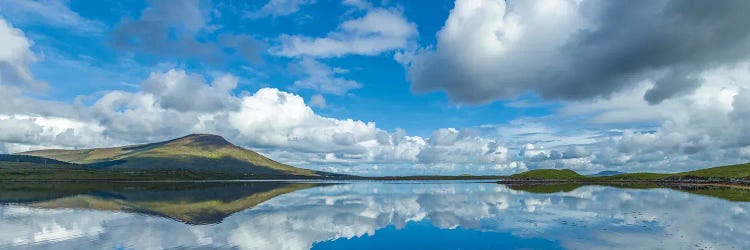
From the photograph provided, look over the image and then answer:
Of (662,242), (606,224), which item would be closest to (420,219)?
(606,224)

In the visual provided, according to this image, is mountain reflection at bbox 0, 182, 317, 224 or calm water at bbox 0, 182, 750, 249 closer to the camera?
calm water at bbox 0, 182, 750, 249

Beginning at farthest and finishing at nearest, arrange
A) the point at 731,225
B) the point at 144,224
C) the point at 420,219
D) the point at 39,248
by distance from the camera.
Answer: the point at 420,219 → the point at 144,224 → the point at 731,225 → the point at 39,248

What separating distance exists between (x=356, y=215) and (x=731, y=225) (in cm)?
4716

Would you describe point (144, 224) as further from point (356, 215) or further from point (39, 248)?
point (356, 215)

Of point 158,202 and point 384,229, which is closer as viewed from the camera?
point 384,229

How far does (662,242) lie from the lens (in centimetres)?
3762

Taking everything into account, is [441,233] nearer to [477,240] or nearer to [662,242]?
[477,240]

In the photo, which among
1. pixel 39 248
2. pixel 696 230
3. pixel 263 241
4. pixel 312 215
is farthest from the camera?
pixel 312 215

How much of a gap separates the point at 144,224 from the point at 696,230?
6430 cm

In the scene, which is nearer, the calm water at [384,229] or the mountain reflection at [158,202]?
the calm water at [384,229]

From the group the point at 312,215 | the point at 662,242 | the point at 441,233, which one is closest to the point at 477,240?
the point at 441,233

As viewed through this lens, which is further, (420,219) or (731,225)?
(420,219)

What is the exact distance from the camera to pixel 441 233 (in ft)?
152

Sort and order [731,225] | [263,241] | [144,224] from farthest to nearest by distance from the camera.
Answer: [144,224], [731,225], [263,241]
